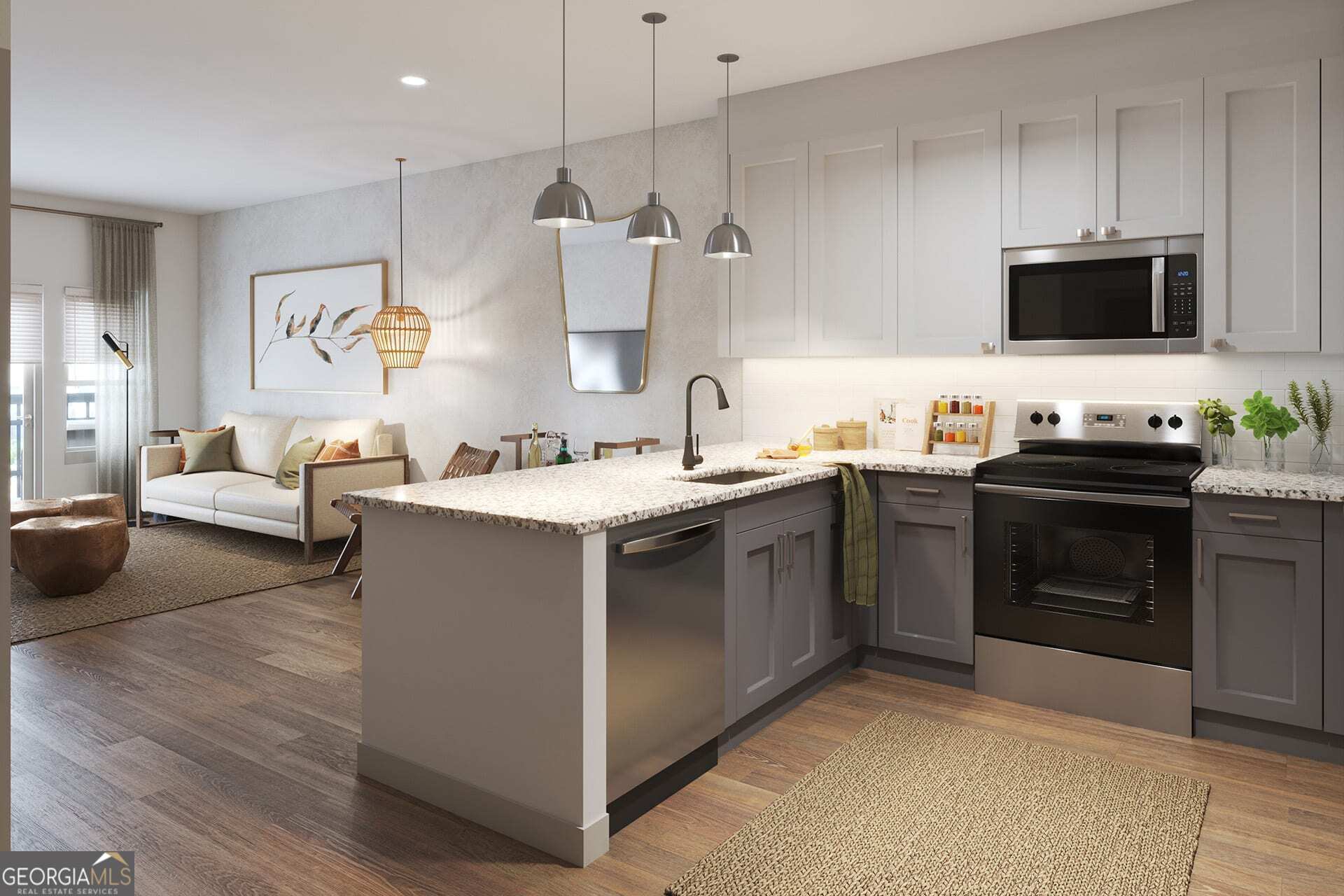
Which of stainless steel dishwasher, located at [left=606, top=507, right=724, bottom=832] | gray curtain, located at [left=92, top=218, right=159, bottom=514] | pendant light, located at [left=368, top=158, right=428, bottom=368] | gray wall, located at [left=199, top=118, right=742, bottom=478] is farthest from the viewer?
gray curtain, located at [left=92, top=218, right=159, bottom=514]

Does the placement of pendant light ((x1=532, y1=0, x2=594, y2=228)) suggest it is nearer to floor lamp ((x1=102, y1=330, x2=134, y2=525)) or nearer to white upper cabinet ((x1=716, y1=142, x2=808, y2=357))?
white upper cabinet ((x1=716, y1=142, x2=808, y2=357))

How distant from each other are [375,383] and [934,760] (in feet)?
17.2

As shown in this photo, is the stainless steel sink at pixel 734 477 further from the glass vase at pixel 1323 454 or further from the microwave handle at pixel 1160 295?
the glass vase at pixel 1323 454

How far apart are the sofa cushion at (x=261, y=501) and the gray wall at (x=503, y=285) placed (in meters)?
0.90

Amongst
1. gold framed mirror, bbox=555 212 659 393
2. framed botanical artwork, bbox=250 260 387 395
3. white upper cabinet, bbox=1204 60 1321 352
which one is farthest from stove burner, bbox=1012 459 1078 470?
framed botanical artwork, bbox=250 260 387 395

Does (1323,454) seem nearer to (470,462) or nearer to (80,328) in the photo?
(470,462)

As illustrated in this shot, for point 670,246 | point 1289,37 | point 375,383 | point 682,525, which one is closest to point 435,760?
point 682,525

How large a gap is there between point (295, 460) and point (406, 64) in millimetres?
3422

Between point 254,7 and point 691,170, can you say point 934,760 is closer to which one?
point 691,170

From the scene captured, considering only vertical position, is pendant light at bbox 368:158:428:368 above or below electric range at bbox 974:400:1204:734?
above

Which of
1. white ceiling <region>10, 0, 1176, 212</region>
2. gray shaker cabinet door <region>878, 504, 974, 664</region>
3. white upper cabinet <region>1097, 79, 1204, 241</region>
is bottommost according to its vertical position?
gray shaker cabinet door <region>878, 504, 974, 664</region>

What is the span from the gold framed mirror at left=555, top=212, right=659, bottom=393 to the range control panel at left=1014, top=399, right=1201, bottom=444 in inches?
87.9

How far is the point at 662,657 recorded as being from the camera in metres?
2.67

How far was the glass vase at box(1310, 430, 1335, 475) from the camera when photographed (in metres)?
3.36
